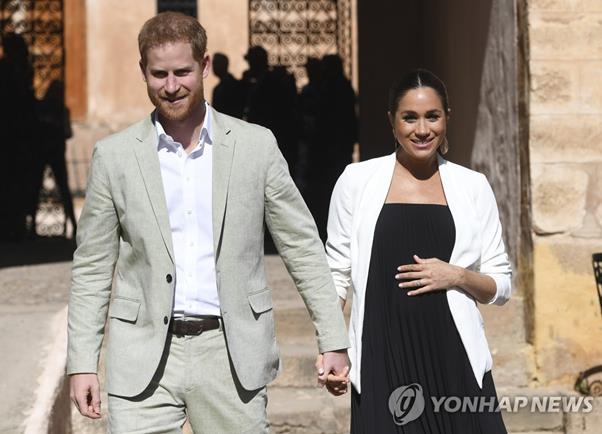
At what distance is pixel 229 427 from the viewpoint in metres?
4.33

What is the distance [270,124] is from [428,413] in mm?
8934

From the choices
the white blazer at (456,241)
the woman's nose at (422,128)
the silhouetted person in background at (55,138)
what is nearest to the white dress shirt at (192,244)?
the white blazer at (456,241)

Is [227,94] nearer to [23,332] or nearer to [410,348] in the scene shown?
[23,332]

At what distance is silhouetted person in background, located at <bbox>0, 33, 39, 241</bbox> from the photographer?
1295 centimetres

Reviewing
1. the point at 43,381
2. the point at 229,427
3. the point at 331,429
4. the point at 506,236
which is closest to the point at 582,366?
the point at 506,236

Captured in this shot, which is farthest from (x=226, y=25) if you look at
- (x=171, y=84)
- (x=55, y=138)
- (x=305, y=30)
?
(x=171, y=84)

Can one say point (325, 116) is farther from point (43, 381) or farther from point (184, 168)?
point (184, 168)

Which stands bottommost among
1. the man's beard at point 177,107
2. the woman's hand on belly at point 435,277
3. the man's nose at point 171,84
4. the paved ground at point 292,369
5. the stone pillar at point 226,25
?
the paved ground at point 292,369

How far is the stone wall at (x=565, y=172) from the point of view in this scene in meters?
7.58

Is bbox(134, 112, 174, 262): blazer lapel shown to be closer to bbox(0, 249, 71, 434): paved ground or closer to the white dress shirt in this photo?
the white dress shirt

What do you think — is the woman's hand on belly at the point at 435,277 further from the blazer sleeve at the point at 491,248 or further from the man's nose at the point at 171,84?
the man's nose at the point at 171,84

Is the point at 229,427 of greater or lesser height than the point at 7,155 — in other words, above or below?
below

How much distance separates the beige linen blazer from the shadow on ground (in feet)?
21.7

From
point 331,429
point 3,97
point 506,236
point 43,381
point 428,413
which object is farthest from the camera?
Answer: point 3,97
